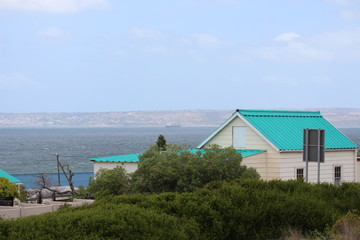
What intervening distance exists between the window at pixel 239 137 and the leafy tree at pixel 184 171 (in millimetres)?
5782

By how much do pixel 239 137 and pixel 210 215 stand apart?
631 inches

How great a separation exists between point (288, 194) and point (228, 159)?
7925 millimetres

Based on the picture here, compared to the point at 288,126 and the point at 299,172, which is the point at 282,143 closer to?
the point at 299,172

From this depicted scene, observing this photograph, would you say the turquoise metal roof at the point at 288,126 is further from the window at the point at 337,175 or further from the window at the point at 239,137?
the window at the point at 337,175

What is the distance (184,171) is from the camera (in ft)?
70.3

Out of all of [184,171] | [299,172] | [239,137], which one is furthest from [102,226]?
[239,137]

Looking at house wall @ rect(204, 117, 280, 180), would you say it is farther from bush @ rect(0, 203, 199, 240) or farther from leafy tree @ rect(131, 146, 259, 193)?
bush @ rect(0, 203, 199, 240)

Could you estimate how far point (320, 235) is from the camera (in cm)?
1254

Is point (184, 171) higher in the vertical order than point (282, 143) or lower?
lower

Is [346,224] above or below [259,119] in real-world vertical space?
below

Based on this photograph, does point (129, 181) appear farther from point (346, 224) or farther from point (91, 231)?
point (91, 231)

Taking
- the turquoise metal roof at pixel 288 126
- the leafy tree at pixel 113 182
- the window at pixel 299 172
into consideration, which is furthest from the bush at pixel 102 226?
the window at pixel 299 172

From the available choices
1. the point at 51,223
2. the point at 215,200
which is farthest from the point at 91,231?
the point at 215,200

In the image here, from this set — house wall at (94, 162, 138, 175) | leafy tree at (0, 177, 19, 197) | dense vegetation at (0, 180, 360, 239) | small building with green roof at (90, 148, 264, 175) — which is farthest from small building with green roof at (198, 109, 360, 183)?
dense vegetation at (0, 180, 360, 239)
